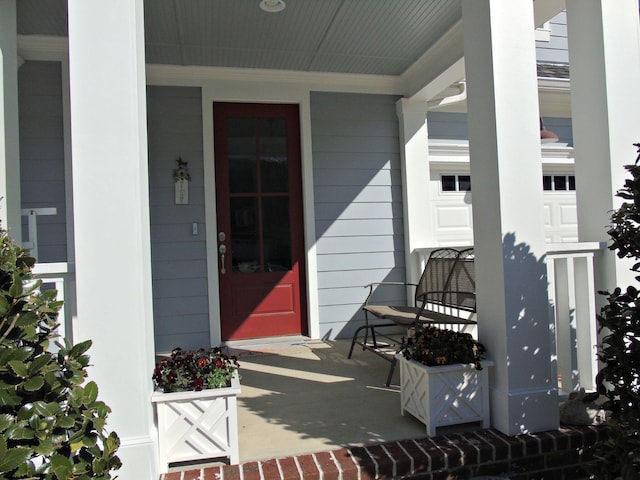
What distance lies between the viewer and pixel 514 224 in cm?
231

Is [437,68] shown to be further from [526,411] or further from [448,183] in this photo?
[526,411]

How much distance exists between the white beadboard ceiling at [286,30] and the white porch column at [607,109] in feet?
3.59

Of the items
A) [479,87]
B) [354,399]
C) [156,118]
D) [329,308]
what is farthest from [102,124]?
[329,308]

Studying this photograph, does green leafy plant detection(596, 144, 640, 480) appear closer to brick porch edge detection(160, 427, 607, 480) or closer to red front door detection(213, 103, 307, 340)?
brick porch edge detection(160, 427, 607, 480)

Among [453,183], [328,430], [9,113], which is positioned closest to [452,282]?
[328,430]

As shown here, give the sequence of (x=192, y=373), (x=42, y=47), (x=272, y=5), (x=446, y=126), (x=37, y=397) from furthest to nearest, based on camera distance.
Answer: (x=446, y=126)
(x=42, y=47)
(x=272, y=5)
(x=192, y=373)
(x=37, y=397)

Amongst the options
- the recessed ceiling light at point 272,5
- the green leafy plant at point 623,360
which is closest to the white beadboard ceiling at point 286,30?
the recessed ceiling light at point 272,5

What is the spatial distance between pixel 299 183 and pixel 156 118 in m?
1.46

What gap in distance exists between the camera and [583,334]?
2.61m

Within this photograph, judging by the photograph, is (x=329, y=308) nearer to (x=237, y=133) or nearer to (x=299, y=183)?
(x=299, y=183)

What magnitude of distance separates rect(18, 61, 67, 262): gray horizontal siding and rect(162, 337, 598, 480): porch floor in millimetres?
1981

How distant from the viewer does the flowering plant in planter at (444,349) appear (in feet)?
7.58

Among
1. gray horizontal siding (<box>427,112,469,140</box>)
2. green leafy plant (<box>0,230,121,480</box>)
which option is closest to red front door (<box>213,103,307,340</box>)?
gray horizontal siding (<box>427,112,469,140</box>)

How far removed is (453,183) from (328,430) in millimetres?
3486
